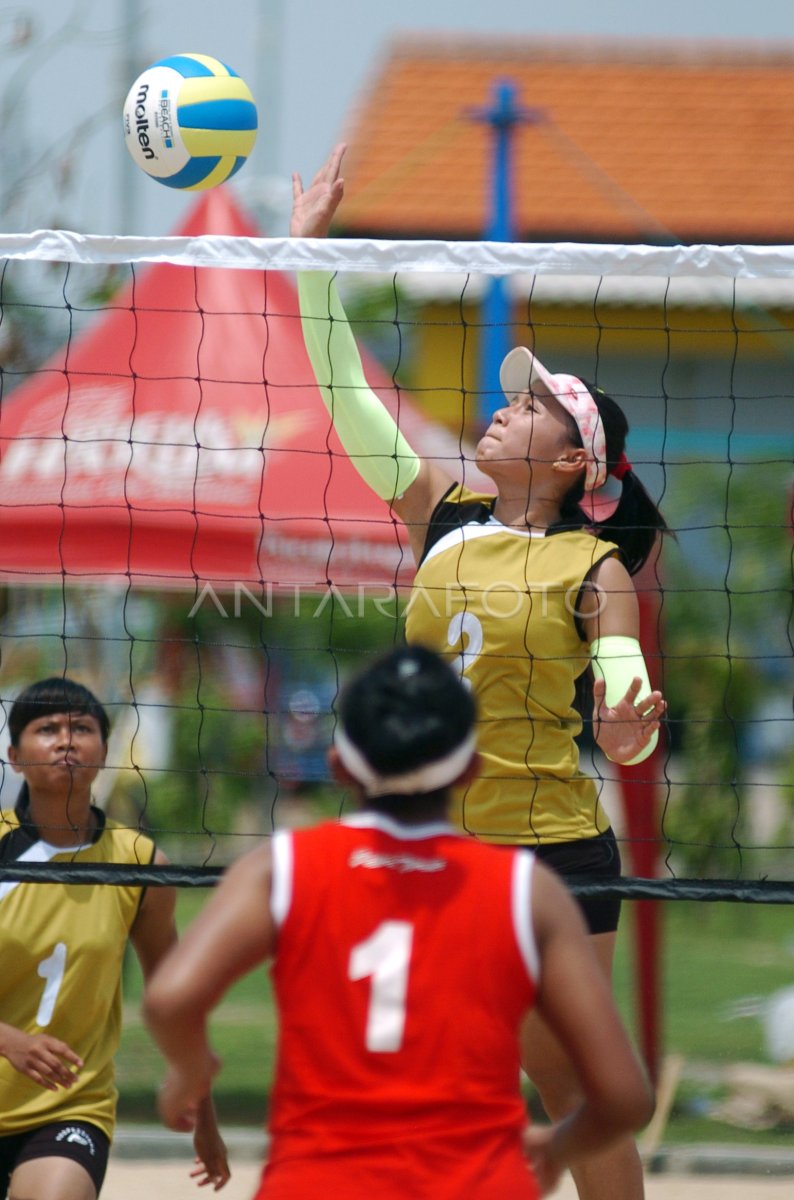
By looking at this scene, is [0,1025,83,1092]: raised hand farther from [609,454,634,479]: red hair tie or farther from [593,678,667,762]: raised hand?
[609,454,634,479]: red hair tie

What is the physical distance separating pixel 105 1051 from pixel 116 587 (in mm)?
6151

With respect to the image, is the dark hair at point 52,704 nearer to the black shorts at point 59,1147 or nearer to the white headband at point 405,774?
the black shorts at point 59,1147

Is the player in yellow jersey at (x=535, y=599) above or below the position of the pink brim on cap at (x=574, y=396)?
below

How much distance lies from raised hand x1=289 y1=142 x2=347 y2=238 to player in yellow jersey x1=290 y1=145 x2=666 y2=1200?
15 millimetres

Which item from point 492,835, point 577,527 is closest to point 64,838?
point 492,835

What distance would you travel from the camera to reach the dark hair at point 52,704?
3.76 meters

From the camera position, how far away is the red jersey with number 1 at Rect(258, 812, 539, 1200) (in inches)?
79.0

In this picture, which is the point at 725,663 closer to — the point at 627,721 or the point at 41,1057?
the point at 627,721

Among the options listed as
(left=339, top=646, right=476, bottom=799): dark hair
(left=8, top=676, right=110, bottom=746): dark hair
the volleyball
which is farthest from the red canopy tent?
(left=339, top=646, right=476, bottom=799): dark hair

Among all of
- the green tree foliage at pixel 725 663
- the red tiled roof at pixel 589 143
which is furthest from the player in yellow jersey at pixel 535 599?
the red tiled roof at pixel 589 143

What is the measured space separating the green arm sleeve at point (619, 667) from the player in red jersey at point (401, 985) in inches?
42.0

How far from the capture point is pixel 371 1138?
200cm

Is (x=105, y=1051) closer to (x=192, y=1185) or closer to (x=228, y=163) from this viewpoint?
(x=192, y=1185)

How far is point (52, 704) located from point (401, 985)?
192cm
